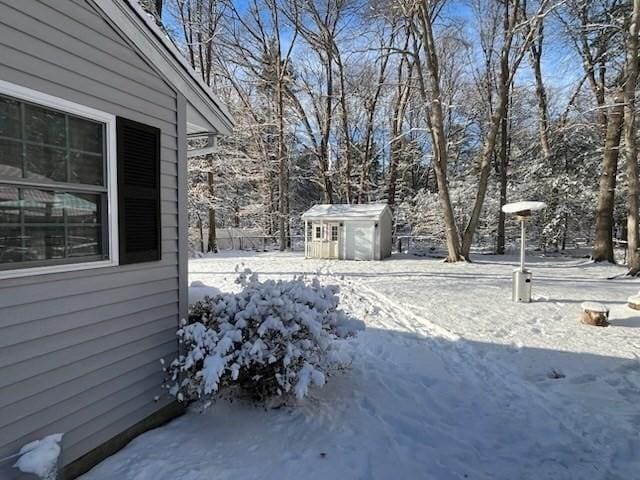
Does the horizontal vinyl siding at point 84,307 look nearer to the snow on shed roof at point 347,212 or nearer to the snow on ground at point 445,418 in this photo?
the snow on ground at point 445,418

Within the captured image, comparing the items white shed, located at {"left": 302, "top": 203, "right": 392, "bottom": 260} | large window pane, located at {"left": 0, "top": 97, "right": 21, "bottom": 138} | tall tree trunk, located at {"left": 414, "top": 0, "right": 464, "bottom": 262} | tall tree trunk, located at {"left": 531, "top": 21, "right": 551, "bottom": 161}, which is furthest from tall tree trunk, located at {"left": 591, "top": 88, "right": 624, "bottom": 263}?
large window pane, located at {"left": 0, "top": 97, "right": 21, "bottom": 138}

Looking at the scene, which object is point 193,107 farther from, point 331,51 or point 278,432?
point 331,51

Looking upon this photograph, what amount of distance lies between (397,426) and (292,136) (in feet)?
63.0

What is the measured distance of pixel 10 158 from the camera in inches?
86.7

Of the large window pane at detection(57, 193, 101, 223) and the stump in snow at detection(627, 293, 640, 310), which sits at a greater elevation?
the large window pane at detection(57, 193, 101, 223)

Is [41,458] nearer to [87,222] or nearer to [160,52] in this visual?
[87,222]

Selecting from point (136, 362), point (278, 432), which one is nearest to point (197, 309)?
point (136, 362)

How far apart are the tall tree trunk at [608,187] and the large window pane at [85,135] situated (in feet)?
43.2

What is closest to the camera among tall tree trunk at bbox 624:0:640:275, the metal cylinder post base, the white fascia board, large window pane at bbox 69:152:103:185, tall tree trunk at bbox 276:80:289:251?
large window pane at bbox 69:152:103:185

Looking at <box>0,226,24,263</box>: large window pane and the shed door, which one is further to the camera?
the shed door

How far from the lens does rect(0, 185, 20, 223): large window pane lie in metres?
2.18

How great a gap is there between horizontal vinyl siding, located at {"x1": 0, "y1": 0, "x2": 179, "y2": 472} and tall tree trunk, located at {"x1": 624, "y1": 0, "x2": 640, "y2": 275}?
11129 mm

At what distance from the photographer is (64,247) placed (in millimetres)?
2525

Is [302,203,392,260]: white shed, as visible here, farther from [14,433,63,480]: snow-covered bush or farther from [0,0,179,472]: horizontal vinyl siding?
[14,433,63,480]: snow-covered bush
